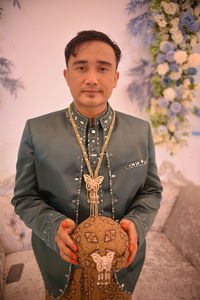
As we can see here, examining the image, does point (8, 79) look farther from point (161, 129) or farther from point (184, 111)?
point (184, 111)

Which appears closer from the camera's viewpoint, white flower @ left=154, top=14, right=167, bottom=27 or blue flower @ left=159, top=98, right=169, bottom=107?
white flower @ left=154, top=14, right=167, bottom=27

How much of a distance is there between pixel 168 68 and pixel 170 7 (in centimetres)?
44

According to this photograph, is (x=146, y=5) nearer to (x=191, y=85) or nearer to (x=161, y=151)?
(x=191, y=85)

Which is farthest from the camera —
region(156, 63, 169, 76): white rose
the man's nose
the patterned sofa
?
region(156, 63, 169, 76): white rose

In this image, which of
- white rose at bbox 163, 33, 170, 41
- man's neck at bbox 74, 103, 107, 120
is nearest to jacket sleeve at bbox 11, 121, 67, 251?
man's neck at bbox 74, 103, 107, 120

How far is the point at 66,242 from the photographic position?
0.88 meters

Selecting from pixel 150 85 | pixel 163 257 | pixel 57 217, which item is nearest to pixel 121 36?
pixel 150 85

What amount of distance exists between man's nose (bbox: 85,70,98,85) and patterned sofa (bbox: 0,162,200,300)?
1.33m

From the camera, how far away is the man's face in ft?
3.34

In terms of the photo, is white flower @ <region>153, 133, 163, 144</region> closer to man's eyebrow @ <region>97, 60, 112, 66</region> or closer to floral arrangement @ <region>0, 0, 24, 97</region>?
floral arrangement @ <region>0, 0, 24, 97</region>

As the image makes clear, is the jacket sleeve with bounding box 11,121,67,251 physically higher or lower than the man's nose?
lower

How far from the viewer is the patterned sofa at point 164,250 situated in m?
1.64

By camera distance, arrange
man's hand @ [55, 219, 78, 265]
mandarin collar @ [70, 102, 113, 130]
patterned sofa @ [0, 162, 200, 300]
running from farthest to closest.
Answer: patterned sofa @ [0, 162, 200, 300]
mandarin collar @ [70, 102, 113, 130]
man's hand @ [55, 219, 78, 265]

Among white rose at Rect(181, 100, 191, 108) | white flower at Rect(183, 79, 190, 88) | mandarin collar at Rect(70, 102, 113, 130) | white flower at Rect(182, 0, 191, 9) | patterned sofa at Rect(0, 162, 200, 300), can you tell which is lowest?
patterned sofa at Rect(0, 162, 200, 300)
